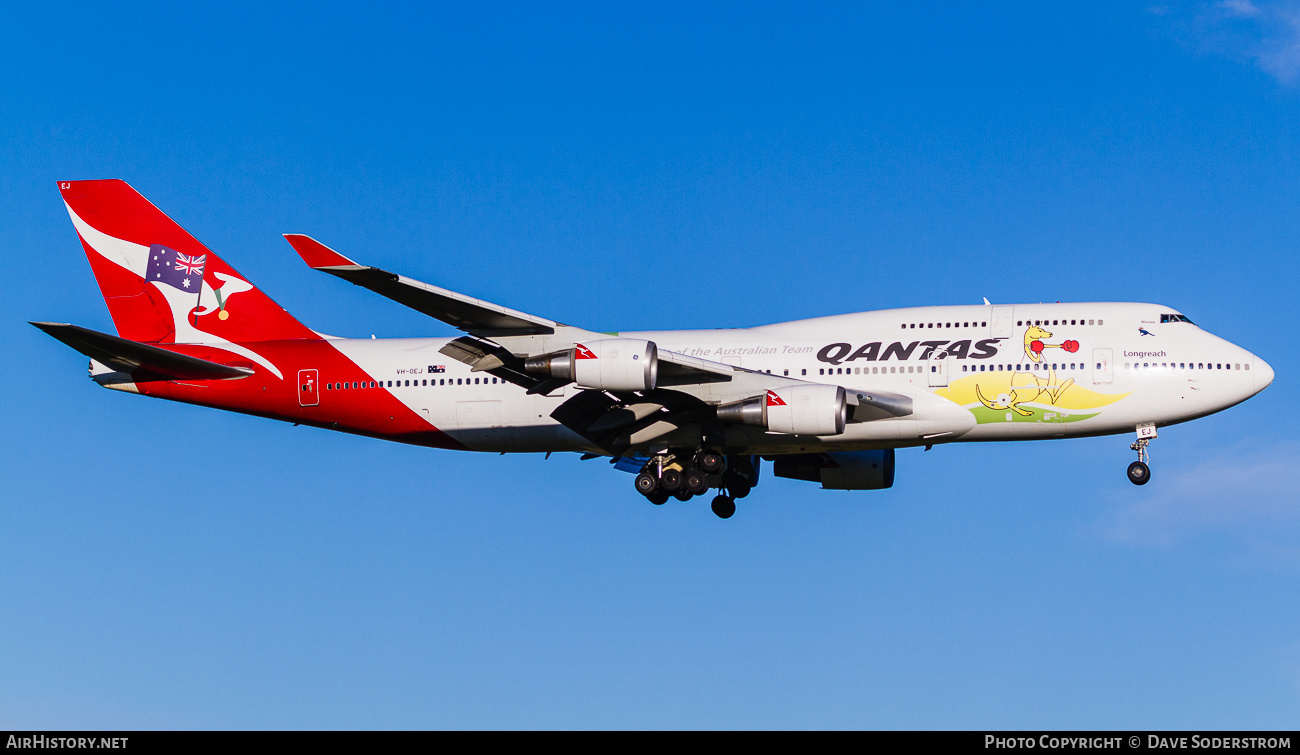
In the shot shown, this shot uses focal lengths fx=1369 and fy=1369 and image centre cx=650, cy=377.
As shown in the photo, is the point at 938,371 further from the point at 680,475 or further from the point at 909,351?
the point at 680,475

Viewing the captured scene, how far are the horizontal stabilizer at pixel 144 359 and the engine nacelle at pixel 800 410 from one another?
14345 millimetres

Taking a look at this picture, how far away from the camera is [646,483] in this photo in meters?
36.0

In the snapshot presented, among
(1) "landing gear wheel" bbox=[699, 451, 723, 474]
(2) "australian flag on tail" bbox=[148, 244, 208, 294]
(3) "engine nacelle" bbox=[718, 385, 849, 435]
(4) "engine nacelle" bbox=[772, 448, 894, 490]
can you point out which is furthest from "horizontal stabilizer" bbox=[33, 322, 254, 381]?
(4) "engine nacelle" bbox=[772, 448, 894, 490]

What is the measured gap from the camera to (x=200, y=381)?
123ft

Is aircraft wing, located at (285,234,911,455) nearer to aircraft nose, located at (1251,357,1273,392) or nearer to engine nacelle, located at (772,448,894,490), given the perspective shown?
engine nacelle, located at (772,448,894,490)

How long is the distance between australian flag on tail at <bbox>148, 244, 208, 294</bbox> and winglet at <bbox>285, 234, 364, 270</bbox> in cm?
1205

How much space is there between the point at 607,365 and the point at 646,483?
515 centimetres

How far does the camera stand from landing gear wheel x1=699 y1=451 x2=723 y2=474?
35.0 meters

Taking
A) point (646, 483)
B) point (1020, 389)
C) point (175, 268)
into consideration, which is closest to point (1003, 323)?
point (1020, 389)

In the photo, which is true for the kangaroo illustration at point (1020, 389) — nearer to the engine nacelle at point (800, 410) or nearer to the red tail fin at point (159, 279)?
the engine nacelle at point (800, 410)

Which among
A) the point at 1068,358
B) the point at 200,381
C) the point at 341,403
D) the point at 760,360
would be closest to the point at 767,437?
the point at 760,360

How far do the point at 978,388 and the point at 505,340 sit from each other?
38.1 feet
